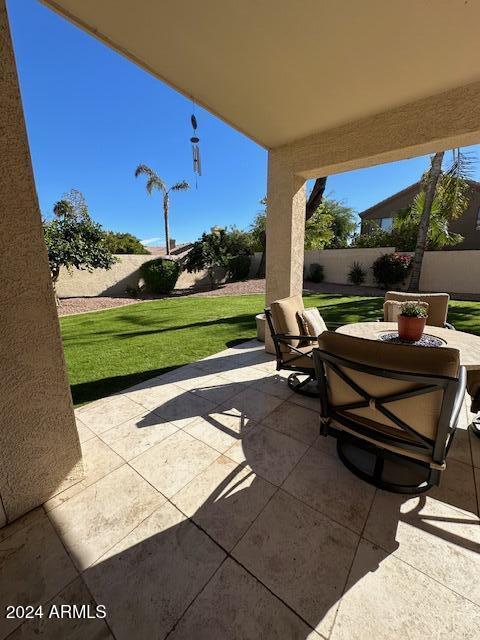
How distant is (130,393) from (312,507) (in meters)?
2.53

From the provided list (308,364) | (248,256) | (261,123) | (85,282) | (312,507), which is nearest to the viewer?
(312,507)

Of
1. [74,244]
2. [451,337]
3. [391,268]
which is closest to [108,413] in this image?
[451,337]

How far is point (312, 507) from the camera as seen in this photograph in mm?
1729

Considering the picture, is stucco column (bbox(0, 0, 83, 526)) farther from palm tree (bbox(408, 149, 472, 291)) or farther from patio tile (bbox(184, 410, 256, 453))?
palm tree (bbox(408, 149, 472, 291))

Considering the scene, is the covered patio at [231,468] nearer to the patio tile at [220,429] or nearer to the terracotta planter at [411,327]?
the patio tile at [220,429]

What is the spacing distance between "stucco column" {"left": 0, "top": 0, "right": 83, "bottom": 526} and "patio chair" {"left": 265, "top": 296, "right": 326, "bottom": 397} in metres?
2.12

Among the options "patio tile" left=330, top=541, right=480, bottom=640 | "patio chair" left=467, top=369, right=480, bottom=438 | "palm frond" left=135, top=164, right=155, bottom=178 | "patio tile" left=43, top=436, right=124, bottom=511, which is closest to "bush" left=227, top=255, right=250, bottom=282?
"palm frond" left=135, top=164, right=155, bottom=178

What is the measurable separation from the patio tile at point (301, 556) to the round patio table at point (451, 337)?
156 cm

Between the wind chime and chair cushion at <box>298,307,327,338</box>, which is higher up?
the wind chime

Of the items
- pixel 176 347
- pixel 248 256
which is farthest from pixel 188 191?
pixel 176 347

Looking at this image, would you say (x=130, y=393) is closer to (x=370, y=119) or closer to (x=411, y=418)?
(x=411, y=418)

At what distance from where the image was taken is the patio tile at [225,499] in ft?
5.26

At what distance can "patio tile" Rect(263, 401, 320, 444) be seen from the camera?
2453mm

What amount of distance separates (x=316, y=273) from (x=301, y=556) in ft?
50.6
